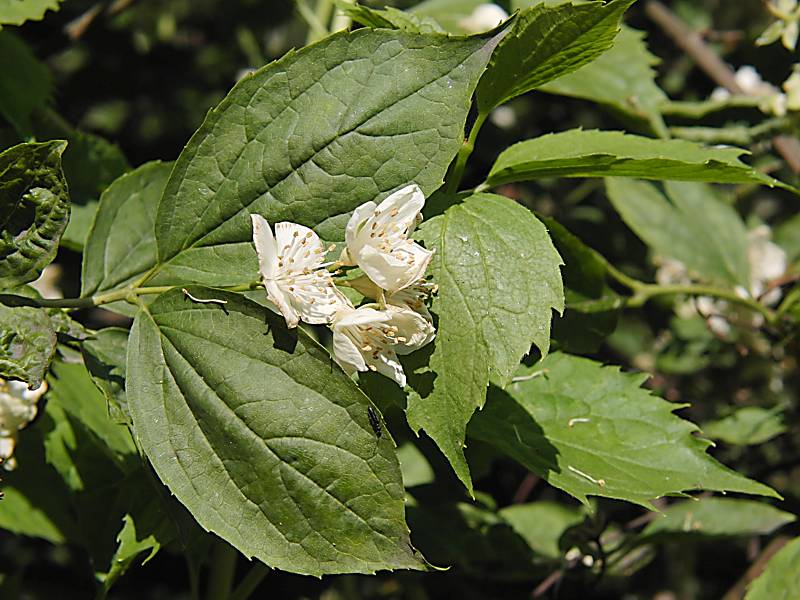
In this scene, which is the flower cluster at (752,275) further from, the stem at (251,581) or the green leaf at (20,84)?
the green leaf at (20,84)


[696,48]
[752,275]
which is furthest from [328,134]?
[696,48]

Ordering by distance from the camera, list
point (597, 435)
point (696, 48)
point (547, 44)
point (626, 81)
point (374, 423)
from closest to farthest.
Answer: point (374, 423)
point (547, 44)
point (597, 435)
point (626, 81)
point (696, 48)

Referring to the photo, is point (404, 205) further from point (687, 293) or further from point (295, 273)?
point (687, 293)

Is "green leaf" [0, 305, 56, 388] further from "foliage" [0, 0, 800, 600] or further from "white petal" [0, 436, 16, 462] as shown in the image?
"white petal" [0, 436, 16, 462]

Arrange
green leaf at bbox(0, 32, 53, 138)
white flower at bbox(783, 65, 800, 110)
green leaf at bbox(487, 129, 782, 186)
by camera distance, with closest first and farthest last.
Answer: green leaf at bbox(487, 129, 782, 186) < green leaf at bbox(0, 32, 53, 138) < white flower at bbox(783, 65, 800, 110)

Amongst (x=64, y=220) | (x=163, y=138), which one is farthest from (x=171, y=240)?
(x=163, y=138)

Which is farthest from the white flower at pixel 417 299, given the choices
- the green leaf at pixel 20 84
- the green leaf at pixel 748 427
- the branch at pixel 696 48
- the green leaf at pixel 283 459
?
the branch at pixel 696 48

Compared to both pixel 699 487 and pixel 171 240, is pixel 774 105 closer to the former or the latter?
pixel 699 487

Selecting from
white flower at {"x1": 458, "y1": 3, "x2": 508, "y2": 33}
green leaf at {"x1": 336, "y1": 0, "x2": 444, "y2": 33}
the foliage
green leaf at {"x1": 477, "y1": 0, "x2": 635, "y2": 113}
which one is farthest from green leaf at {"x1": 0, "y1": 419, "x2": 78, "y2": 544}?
white flower at {"x1": 458, "y1": 3, "x2": 508, "y2": 33}
